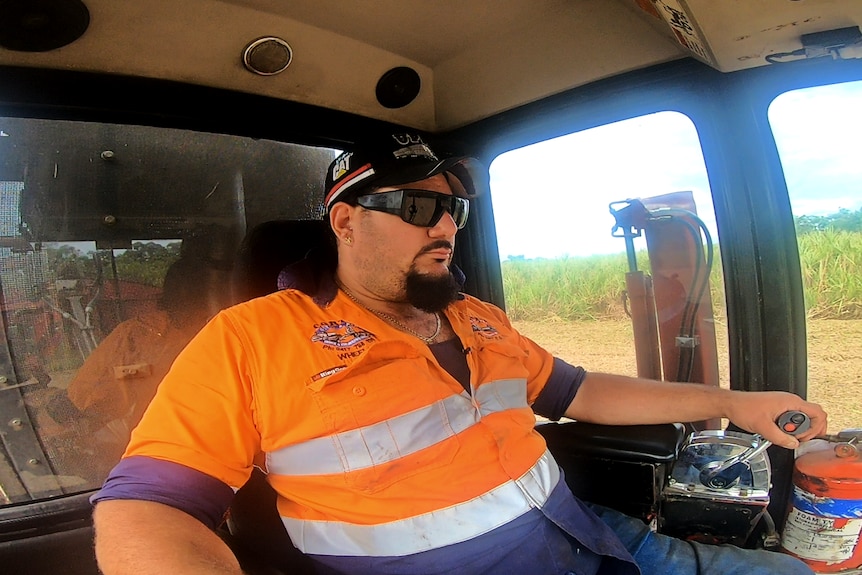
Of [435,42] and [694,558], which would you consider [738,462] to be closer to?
[694,558]

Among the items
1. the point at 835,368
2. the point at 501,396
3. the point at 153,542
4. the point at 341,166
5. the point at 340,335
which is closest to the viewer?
the point at 153,542

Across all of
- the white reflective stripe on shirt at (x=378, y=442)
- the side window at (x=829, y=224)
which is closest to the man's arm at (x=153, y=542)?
the white reflective stripe on shirt at (x=378, y=442)

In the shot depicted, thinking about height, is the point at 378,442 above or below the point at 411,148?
below

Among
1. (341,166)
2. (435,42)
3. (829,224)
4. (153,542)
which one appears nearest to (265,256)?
(341,166)

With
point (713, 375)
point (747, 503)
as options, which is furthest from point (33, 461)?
point (713, 375)

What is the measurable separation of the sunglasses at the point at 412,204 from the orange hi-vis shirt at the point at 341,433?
33cm

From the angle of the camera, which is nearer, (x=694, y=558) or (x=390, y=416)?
(x=390, y=416)

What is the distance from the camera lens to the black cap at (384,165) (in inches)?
66.3

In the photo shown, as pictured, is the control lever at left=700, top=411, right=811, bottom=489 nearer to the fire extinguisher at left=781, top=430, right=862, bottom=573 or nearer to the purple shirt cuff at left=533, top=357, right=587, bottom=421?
the fire extinguisher at left=781, top=430, right=862, bottom=573

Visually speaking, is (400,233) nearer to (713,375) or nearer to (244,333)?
(244,333)

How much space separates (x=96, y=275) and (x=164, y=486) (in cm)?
89

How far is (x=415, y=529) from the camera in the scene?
1.36m

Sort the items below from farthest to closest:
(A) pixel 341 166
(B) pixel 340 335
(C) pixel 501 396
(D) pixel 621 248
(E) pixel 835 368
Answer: (D) pixel 621 248
(E) pixel 835 368
(A) pixel 341 166
(C) pixel 501 396
(B) pixel 340 335

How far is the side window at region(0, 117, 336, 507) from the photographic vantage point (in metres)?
1.69
